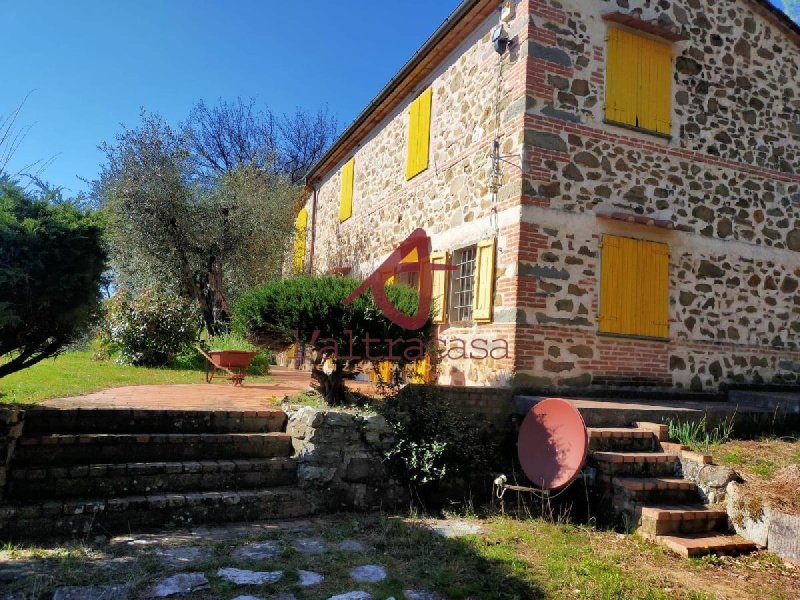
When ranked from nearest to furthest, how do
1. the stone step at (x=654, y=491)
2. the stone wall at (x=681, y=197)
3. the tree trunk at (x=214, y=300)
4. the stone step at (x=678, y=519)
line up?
1. the stone step at (x=678, y=519)
2. the stone step at (x=654, y=491)
3. the stone wall at (x=681, y=197)
4. the tree trunk at (x=214, y=300)

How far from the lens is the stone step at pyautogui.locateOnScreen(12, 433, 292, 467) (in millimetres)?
4656

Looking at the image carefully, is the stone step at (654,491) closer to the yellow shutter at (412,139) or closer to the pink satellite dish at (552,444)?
the pink satellite dish at (552,444)

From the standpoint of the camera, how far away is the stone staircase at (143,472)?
14.3 feet

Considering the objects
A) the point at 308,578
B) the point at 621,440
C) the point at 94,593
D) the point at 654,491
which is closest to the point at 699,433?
the point at 621,440

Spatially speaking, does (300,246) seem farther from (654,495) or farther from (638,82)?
(654,495)

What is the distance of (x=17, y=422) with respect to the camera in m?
4.59

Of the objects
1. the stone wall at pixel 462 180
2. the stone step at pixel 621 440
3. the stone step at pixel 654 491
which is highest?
the stone wall at pixel 462 180

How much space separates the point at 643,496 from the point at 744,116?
256 inches

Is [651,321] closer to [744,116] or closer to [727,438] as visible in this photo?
[727,438]

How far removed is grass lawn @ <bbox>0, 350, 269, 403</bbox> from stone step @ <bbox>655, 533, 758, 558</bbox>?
5419 mm

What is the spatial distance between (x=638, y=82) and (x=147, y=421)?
745cm

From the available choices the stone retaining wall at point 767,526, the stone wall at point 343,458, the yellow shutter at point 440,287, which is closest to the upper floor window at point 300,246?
the yellow shutter at point 440,287

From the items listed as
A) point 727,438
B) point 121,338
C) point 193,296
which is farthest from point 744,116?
point 193,296

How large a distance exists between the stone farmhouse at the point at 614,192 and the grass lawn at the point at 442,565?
270 cm
